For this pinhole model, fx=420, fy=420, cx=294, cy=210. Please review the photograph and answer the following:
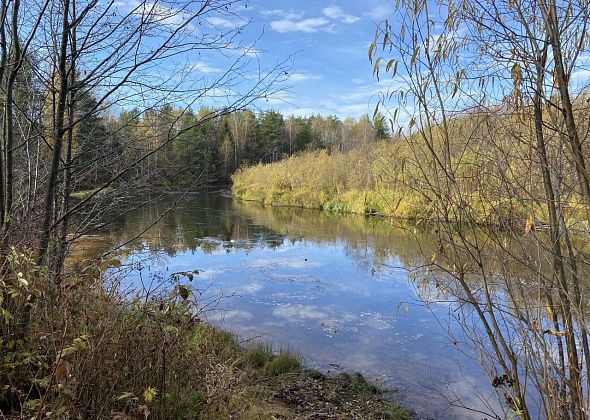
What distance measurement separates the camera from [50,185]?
266 centimetres

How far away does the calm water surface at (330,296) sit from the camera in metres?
5.55

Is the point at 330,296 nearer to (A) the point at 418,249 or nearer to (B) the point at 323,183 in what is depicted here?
(A) the point at 418,249

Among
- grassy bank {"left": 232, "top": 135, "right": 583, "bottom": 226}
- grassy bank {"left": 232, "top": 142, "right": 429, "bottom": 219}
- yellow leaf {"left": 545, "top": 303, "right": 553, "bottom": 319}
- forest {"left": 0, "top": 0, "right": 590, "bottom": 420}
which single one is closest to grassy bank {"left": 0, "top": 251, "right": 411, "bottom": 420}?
forest {"left": 0, "top": 0, "right": 590, "bottom": 420}

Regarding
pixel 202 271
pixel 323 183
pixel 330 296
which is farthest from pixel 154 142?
pixel 323 183

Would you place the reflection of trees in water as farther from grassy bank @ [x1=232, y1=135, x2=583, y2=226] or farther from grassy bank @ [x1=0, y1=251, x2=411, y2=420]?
grassy bank @ [x1=0, y1=251, x2=411, y2=420]

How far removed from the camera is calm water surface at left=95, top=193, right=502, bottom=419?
5.55 meters

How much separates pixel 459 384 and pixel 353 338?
1932 millimetres

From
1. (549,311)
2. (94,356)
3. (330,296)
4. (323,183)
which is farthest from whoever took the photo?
(323,183)

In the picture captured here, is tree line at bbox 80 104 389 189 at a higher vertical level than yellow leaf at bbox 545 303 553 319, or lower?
higher

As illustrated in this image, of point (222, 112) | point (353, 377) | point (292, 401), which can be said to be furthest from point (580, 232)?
point (353, 377)

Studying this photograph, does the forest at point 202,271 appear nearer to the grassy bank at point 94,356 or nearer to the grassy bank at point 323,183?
the grassy bank at point 94,356

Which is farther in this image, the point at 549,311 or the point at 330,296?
the point at 330,296

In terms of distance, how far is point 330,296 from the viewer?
916 cm

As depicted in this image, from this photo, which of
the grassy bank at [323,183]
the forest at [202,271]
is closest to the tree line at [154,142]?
the forest at [202,271]
